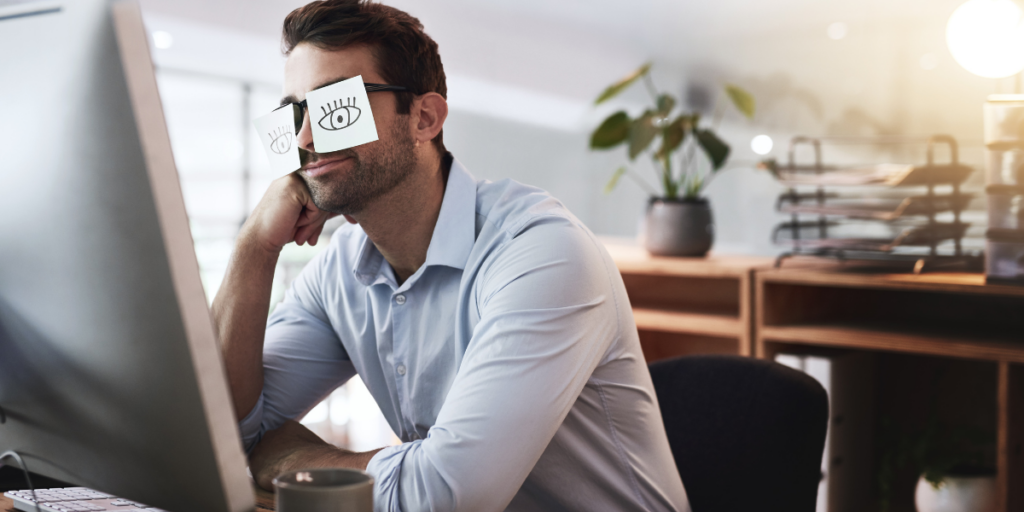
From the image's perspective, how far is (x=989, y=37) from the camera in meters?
1.86

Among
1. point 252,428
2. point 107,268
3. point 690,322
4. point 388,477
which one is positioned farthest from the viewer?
point 690,322

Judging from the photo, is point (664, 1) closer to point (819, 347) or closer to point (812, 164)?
point (812, 164)

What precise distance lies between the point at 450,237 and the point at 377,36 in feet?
1.09

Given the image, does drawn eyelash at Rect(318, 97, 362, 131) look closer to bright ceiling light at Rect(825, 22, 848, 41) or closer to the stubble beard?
the stubble beard

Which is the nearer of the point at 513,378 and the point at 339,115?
the point at 513,378

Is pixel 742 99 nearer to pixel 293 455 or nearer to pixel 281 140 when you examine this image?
pixel 281 140

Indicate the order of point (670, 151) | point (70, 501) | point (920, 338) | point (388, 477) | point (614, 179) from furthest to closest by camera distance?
1. point (614, 179)
2. point (670, 151)
3. point (920, 338)
4. point (388, 477)
5. point (70, 501)

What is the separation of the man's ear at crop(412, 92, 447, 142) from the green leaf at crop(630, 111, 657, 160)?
121 cm

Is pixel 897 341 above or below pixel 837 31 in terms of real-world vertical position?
below

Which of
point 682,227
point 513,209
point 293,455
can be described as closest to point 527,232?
point 513,209

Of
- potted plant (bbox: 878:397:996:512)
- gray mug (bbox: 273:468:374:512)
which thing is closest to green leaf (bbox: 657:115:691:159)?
potted plant (bbox: 878:397:996:512)

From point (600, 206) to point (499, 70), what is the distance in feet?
2.40

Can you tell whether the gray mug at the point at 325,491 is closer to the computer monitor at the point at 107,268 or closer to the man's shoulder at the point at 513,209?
the computer monitor at the point at 107,268

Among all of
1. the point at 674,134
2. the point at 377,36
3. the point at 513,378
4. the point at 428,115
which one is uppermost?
the point at 377,36
